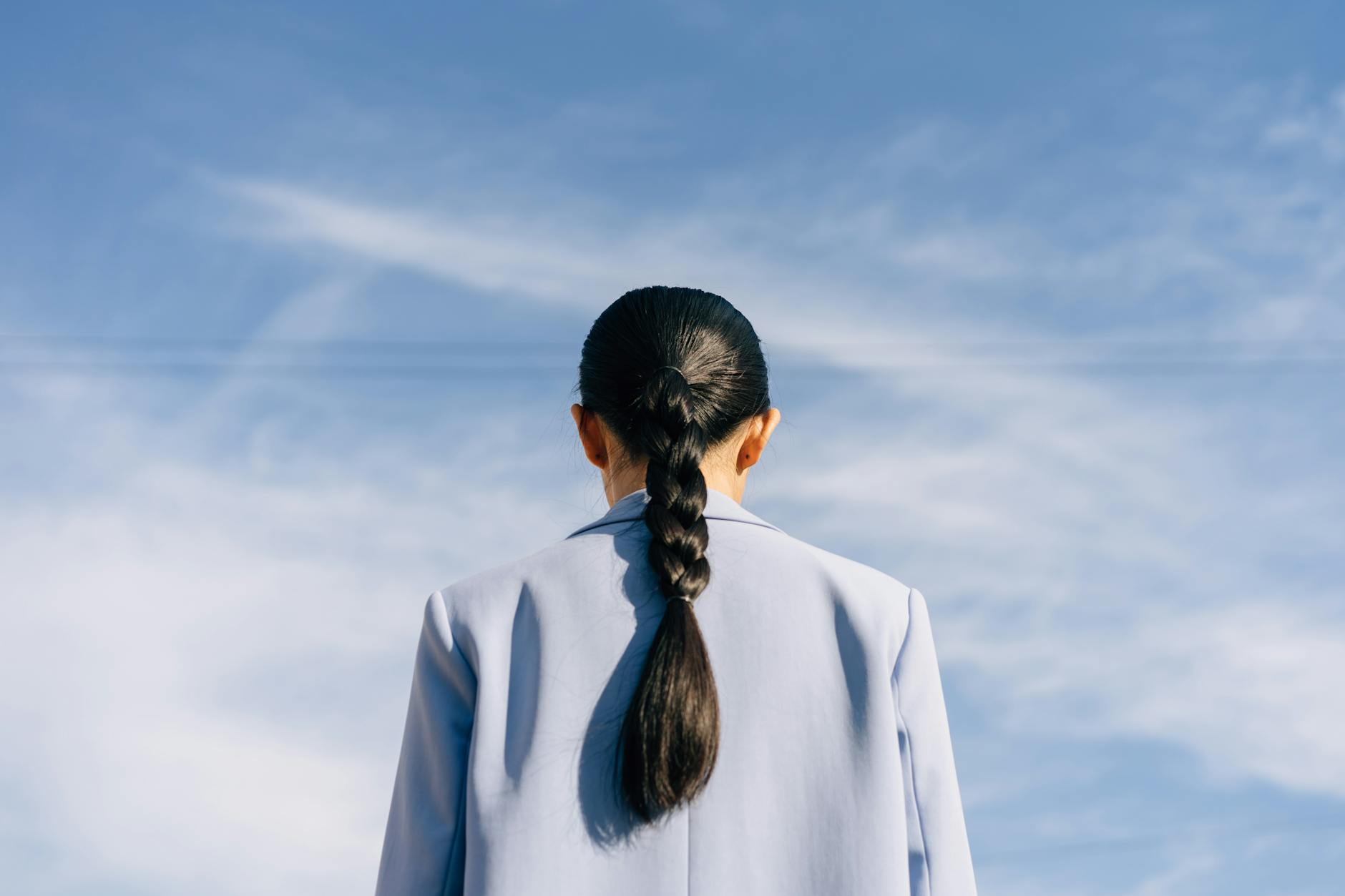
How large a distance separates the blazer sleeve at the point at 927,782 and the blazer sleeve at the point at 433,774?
557 millimetres

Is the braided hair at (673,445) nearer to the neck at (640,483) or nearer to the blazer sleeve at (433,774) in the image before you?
the neck at (640,483)

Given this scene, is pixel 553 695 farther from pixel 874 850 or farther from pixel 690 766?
pixel 874 850

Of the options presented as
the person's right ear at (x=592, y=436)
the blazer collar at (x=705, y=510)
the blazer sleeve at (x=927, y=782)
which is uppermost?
the person's right ear at (x=592, y=436)

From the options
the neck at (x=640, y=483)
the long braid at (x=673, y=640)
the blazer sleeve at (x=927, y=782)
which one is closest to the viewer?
the long braid at (x=673, y=640)

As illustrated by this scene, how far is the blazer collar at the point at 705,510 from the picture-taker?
1946 millimetres

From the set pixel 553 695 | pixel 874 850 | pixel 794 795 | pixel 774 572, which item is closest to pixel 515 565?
pixel 553 695

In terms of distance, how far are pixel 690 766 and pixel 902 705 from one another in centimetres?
32

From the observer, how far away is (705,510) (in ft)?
6.43

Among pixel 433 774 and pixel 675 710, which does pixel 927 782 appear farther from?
pixel 433 774

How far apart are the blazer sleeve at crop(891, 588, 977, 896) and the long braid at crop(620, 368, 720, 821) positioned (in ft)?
0.88

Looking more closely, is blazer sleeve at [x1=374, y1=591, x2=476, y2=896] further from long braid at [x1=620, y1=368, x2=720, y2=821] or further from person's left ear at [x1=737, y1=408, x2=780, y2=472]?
person's left ear at [x1=737, y1=408, x2=780, y2=472]

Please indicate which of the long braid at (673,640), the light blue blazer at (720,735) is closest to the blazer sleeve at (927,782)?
the light blue blazer at (720,735)

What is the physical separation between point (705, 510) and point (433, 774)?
50 centimetres

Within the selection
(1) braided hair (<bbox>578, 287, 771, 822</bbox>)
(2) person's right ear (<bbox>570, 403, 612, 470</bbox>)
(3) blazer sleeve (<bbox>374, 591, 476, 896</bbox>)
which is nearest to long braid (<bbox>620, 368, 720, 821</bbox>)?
(1) braided hair (<bbox>578, 287, 771, 822</bbox>)
